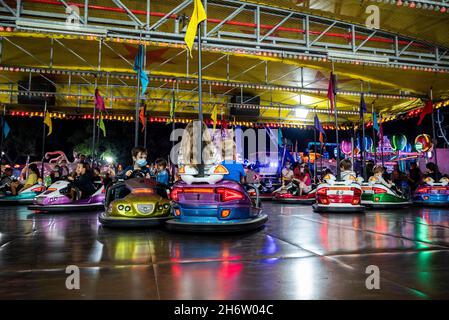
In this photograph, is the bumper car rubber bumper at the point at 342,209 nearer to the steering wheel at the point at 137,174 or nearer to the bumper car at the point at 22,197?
the steering wheel at the point at 137,174

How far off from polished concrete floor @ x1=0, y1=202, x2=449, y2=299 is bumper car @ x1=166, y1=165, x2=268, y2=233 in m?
0.13

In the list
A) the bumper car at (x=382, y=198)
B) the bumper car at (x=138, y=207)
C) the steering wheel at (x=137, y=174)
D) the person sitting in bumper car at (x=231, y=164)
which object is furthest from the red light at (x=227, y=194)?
the bumper car at (x=382, y=198)

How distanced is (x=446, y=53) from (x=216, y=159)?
753 centimetres

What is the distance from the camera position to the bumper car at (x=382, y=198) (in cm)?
749

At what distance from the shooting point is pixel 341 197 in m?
6.42

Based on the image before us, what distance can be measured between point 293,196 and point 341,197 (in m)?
Answer: 3.07

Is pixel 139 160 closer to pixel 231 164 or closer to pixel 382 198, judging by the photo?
pixel 231 164

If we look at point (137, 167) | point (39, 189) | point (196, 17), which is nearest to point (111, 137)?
point (39, 189)

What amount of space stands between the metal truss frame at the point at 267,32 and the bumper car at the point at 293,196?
3.43m

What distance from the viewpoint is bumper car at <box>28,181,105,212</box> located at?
6449 millimetres

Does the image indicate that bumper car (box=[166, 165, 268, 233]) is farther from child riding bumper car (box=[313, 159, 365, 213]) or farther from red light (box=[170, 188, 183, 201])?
child riding bumper car (box=[313, 159, 365, 213])

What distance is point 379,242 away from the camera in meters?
3.40
